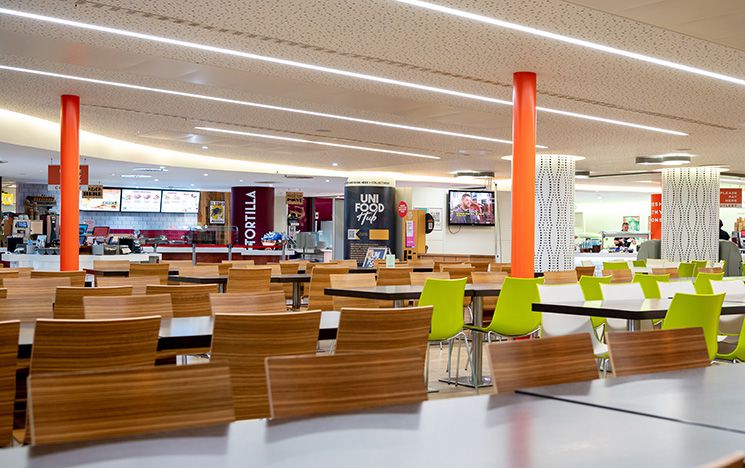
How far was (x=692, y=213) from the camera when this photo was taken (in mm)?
17906

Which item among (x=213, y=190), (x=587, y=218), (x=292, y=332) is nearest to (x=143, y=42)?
(x=292, y=332)

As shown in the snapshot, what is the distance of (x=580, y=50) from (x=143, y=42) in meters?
3.54

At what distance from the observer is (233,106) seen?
10.2 m

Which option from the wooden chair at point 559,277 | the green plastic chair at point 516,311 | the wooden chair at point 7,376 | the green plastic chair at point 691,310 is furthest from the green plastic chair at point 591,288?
the wooden chair at point 7,376

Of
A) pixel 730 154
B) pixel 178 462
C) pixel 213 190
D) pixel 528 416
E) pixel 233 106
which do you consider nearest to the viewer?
pixel 178 462

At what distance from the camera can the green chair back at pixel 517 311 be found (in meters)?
6.78

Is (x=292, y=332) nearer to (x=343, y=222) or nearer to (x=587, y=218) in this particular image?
(x=343, y=222)

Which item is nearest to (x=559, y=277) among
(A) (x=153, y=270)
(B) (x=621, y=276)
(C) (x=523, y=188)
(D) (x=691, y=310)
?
(C) (x=523, y=188)

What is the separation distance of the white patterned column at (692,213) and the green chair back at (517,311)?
1231 centimetres

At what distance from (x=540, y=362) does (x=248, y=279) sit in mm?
6340

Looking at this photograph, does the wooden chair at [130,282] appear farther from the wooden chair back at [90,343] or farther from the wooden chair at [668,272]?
the wooden chair at [668,272]

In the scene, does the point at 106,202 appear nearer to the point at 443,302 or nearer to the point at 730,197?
the point at 730,197

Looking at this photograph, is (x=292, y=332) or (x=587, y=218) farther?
(x=587, y=218)

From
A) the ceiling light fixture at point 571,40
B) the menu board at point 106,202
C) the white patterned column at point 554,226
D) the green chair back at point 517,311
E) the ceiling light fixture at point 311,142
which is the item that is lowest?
the green chair back at point 517,311
